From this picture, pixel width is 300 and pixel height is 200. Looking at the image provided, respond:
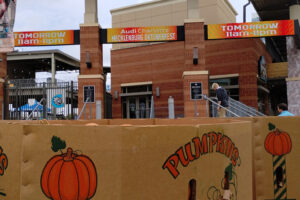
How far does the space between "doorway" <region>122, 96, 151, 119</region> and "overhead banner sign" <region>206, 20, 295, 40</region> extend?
9.93 m

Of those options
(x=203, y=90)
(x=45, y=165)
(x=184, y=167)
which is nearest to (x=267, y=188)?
(x=184, y=167)

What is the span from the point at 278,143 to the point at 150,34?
1140cm

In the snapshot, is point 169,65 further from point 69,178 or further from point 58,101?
point 69,178

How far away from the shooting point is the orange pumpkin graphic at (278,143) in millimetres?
2984

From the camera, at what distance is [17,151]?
180 centimetres

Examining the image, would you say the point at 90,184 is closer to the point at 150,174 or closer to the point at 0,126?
the point at 150,174

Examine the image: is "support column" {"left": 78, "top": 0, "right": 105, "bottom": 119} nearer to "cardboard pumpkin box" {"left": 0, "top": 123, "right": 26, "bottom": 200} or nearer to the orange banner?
the orange banner

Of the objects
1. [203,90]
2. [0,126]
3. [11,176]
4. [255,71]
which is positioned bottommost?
[11,176]

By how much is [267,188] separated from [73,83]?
11723 millimetres

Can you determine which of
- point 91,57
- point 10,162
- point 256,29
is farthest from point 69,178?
point 256,29

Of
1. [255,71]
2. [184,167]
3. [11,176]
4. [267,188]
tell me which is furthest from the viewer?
[255,71]

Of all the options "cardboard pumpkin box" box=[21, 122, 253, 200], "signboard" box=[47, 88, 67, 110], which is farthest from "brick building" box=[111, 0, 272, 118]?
"cardboard pumpkin box" box=[21, 122, 253, 200]

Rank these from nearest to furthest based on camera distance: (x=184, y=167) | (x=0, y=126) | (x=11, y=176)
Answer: (x=184, y=167) < (x=11, y=176) < (x=0, y=126)

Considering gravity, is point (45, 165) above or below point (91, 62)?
below
